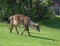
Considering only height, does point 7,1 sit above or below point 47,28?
above

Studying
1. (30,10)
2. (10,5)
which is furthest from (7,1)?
(30,10)

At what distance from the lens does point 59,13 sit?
124ft

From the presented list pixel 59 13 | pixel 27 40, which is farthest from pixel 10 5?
pixel 59 13

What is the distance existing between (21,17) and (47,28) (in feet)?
14.2

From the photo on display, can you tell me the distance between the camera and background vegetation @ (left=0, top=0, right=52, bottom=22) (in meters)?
24.5

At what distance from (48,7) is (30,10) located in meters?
2.44

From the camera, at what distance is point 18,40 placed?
590 inches

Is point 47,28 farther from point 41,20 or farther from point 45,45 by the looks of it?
point 45,45

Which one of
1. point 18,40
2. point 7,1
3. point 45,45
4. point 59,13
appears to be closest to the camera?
point 45,45

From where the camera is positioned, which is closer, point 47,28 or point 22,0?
point 47,28

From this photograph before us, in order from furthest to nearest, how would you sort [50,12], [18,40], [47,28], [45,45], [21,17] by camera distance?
[50,12]
[47,28]
[21,17]
[18,40]
[45,45]

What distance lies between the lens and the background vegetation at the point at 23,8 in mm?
24547

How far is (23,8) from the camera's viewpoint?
24.8 meters

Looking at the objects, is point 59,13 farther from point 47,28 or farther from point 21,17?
point 21,17
